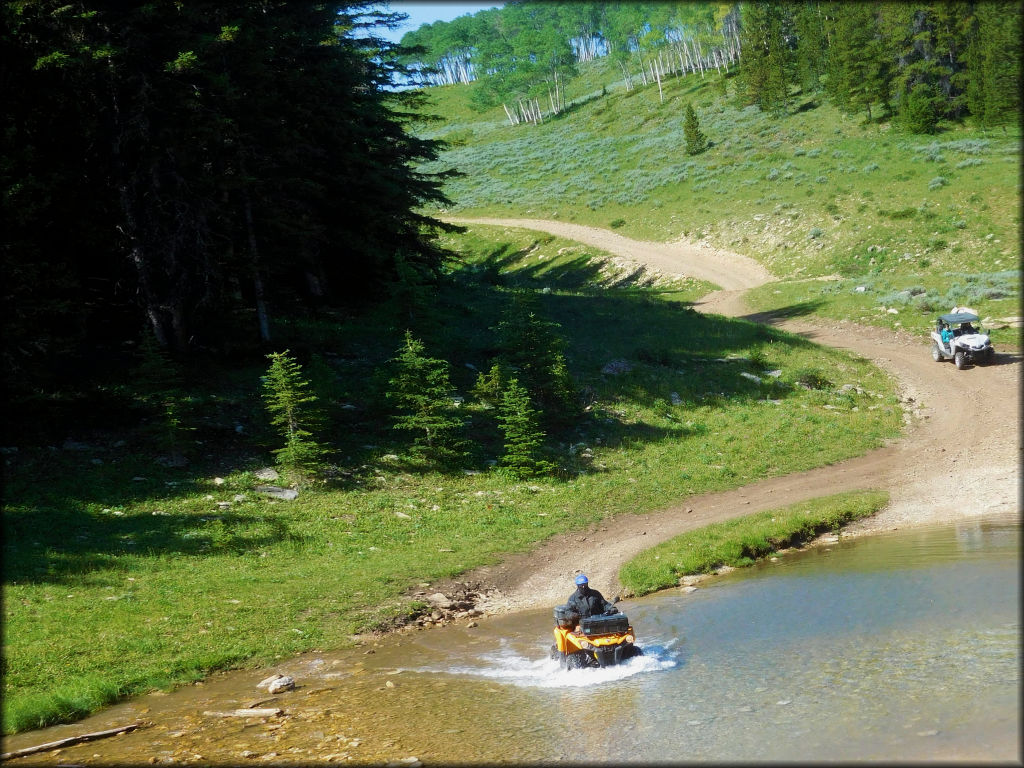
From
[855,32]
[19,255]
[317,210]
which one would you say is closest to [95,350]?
[19,255]

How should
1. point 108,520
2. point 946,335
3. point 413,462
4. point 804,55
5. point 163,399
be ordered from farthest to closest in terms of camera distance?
point 804,55, point 946,335, point 413,462, point 163,399, point 108,520

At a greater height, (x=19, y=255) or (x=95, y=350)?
(x=19, y=255)

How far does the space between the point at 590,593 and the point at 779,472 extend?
492 inches

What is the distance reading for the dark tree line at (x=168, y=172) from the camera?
74.8 ft

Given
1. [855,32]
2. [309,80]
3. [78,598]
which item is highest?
[855,32]

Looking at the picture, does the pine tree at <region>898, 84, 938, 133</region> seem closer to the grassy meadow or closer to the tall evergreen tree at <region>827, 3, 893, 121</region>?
the tall evergreen tree at <region>827, 3, 893, 121</region>

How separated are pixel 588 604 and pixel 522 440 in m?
10.7

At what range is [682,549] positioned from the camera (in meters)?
19.0

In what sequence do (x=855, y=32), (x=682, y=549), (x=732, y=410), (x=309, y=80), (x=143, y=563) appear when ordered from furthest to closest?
(x=855, y=32)
(x=309, y=80)
(x=732, y=410)
(x=682, y=549)
(x=143, y=563)

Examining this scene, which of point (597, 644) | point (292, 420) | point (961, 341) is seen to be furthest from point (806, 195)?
point (597, 644)

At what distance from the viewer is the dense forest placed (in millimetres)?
63750

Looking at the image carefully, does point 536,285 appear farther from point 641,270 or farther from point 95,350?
point 95,350

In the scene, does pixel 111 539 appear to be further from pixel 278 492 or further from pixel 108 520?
pixel 278 492

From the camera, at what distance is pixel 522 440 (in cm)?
2414
